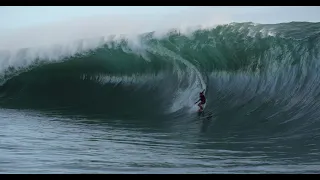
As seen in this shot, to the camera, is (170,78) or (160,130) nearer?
(160,130)

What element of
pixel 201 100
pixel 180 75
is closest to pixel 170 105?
pixel 201 100

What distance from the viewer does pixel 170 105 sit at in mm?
5066

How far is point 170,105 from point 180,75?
2.13ft

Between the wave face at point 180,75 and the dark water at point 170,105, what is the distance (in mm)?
14

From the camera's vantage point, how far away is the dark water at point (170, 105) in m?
3.75

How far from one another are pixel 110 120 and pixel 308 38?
264 centimetres

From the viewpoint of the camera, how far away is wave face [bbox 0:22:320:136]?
4992 millimetres

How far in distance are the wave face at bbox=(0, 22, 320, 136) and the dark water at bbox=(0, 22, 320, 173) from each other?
0.04 ft

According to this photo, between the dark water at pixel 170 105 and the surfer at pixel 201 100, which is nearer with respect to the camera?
the dark water at pixel 170 105

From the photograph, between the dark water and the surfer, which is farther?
the surfer
